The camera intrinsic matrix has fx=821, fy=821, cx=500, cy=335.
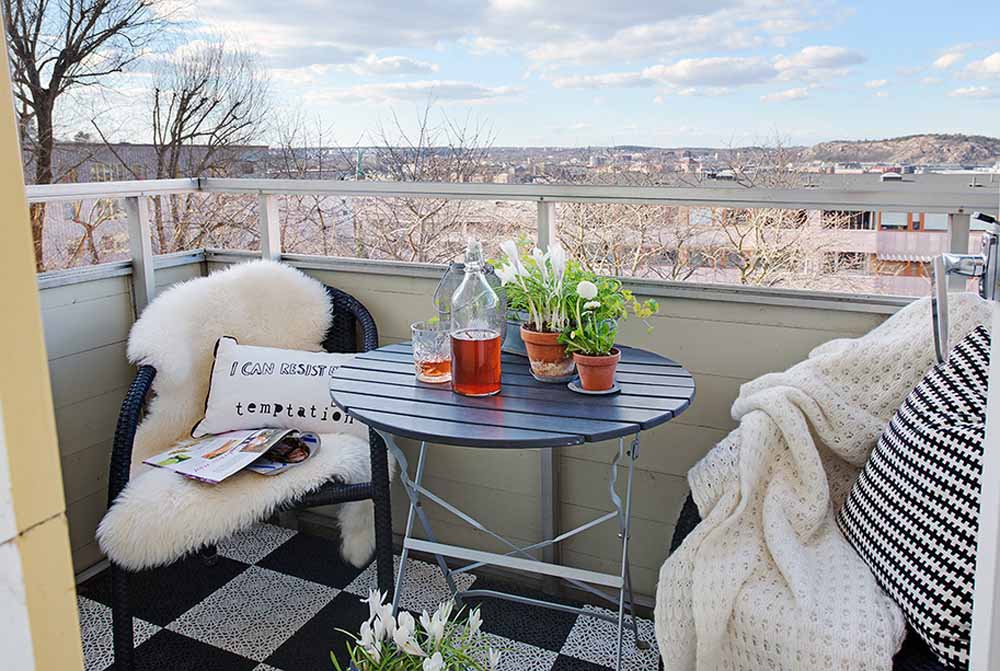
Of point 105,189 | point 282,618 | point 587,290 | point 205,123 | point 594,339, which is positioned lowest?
point 282,618

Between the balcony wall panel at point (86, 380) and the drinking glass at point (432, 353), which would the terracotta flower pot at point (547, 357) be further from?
the balcony wall panel at point (86, 380)

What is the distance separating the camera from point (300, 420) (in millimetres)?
2375

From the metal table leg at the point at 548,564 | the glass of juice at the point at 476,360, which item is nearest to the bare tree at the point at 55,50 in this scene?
the metal table leg at the point at 548,564

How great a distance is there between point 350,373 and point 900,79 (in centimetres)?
148

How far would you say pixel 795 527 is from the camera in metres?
1.61

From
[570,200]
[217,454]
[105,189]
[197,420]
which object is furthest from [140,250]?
[570,200]

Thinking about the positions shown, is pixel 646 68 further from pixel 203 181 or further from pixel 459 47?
pixel 203 181

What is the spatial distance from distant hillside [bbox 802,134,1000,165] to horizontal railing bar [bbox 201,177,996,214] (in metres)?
0.07

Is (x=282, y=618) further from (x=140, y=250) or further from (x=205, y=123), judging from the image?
(x=205, y=123)

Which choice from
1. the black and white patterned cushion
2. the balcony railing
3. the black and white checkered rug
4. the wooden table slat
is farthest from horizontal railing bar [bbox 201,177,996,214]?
the black and white checkered rug

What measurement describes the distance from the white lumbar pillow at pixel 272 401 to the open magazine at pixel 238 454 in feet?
0.14

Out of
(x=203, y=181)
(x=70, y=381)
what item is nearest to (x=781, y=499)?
(x=70, y=381)

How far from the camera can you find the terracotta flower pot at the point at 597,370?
5.86 ft

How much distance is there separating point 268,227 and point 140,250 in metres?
0.41
